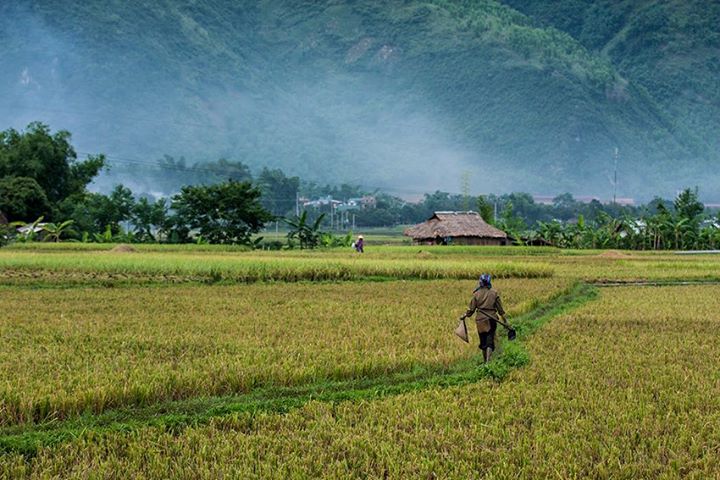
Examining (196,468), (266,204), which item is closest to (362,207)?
(266,204)

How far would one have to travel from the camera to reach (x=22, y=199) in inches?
1698

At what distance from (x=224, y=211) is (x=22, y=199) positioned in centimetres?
1266

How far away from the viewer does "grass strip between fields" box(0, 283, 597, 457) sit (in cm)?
571

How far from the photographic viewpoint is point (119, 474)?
4.90m

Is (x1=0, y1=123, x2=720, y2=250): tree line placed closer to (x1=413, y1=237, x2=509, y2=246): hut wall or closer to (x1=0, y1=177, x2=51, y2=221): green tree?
(x1=0, y1=177, x2=51, y2=221): green tree

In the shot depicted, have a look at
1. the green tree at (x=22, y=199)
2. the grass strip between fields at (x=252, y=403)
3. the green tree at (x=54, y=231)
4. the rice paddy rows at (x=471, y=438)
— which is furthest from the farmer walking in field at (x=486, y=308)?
the green tree at (x=22, y=199)

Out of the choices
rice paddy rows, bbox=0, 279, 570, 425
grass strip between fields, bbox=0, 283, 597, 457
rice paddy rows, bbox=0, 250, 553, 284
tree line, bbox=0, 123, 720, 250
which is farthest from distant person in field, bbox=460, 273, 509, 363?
tree line, bbox=0, 123, 720, 250

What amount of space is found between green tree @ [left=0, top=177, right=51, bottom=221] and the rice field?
32.0m

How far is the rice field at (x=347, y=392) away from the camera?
205 inches

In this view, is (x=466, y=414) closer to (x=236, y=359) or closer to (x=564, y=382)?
(x=564, y=382)

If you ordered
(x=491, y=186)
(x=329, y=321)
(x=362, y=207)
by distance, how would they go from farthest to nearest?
(x=491, y=186)
(x=362, y=207)
(x=329, y=321)

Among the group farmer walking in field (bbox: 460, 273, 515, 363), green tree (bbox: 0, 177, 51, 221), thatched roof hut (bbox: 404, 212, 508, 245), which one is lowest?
A: farmer walking in field (bbox: 460, 273, 515, 363)

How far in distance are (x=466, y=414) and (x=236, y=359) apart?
2.87 metres

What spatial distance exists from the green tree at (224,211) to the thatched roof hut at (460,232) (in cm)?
1065
